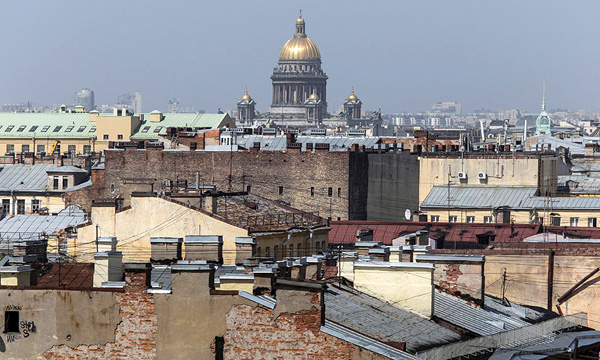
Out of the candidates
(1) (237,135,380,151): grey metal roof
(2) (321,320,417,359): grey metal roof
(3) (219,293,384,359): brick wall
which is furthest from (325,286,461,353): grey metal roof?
(1) (237,135,380,151): grey metal roof

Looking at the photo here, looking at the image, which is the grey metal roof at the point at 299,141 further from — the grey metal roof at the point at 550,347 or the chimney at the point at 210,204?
the grey metal roof at the point at 550,347

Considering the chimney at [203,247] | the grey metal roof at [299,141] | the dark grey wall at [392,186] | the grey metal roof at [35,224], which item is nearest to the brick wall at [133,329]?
the chimney at [203,247]

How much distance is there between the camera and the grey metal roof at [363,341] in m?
22.4

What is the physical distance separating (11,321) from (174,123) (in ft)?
424

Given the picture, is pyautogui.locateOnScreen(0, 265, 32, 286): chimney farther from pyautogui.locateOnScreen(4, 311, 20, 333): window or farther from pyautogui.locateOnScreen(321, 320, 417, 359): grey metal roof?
pyautogui.locateOnScreen(321, 320, 417, 359): grey metal roof

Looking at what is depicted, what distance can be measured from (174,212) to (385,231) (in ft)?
50.7

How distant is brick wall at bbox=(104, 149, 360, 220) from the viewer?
7431 centimetres

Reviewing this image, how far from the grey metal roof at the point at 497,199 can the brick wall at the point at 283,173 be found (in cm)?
372

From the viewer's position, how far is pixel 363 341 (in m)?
22.9

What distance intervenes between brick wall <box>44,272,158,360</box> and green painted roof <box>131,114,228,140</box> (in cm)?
11692

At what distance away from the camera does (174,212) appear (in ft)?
137

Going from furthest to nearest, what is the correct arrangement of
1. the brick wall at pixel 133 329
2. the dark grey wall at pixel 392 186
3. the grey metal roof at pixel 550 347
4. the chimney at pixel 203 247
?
A: the dark grey wall at pixel 392 186 → the chimney at pixel 203 247 → the grey metal roof at pixel 550 347 → the brick wall at pixel 133 329

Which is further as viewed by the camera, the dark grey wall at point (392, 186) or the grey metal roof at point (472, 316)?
the dark grey wall at point (392, 186)

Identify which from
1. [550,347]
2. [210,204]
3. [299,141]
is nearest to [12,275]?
[550,347]
